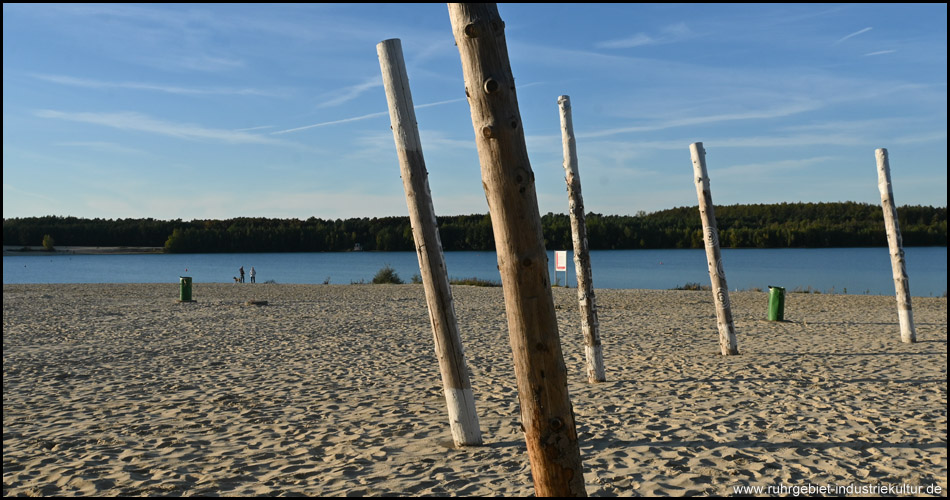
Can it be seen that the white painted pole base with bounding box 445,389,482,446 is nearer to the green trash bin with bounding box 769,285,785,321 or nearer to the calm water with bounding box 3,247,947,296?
the green trash bin with bounding box 769,285,785,321

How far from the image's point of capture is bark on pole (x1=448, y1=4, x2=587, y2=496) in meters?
2.73

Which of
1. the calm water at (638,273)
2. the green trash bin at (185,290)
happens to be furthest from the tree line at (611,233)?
the green trash bin at (185,290)

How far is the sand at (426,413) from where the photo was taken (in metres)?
4.75

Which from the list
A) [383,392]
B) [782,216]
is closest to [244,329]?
[383,392]

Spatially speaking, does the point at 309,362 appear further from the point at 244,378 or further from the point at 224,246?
the point at 224,246

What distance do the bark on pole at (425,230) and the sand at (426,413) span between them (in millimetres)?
524

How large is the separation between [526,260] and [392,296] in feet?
78.0

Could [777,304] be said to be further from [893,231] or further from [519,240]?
[519,240]

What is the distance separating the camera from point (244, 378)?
9.04 metres

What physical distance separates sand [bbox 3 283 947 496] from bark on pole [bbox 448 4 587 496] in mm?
1708

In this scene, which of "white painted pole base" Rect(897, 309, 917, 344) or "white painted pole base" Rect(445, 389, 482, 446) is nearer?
"white painted pole base" Rect(445, 389, 482, 446)

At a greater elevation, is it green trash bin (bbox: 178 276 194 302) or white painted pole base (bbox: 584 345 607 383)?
green trash bin (bbox: 178 276 194 302)

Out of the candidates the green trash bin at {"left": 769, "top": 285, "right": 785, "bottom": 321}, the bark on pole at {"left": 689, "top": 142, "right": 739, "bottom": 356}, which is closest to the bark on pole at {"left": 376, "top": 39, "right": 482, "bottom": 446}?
the bark on pole at {"left": 689, "top": 142, "right": 739, "bottom": 356}

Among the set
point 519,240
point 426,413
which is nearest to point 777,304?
point 426,413
